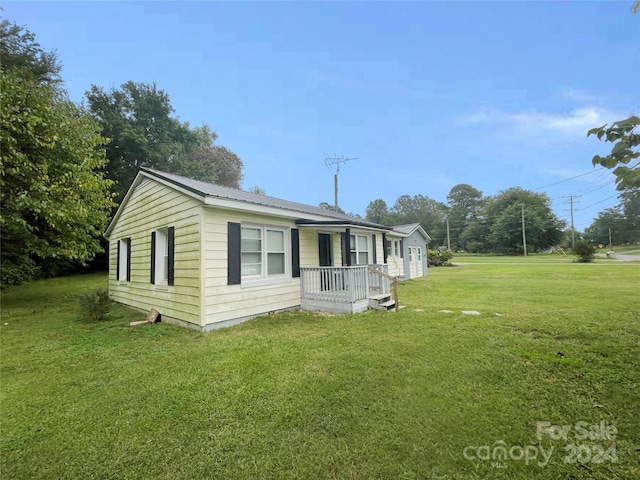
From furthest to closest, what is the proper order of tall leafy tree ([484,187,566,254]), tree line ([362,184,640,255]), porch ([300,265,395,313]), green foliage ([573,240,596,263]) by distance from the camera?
1. tree line ([362,184,640,255])
2. tall leafy tree ([484,187,566,254])
3. green foliage ([573,240,596,263])
4. porch ([300,265,395,313])

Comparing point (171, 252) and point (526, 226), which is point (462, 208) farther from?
point (171, 252)

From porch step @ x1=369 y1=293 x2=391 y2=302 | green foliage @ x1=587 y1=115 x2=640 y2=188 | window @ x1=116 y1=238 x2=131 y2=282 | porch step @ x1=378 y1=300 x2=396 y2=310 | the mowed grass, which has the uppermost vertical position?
green foliage @ x1=587 y1=115 x2=640 y2=188

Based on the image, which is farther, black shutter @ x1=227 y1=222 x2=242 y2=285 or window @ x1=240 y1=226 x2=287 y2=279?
window @ x1=240 y1=226 x2=287 y2=279

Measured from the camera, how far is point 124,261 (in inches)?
364

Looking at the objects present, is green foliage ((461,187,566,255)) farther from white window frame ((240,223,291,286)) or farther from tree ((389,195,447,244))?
white window frame ((240,223,291,286))

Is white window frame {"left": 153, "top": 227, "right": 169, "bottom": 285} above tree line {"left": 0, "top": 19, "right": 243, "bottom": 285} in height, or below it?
below

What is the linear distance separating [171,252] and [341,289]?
443cm

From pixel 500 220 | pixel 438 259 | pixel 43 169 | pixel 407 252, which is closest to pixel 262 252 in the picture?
pixel 43 169

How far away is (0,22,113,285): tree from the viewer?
6.67 m

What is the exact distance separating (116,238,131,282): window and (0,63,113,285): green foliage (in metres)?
1.13

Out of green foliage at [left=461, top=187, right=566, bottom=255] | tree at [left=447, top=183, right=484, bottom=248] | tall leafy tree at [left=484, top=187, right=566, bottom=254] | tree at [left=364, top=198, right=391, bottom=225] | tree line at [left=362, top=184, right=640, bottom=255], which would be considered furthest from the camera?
tree at [left=364, top=198, right=391, bottom=225]

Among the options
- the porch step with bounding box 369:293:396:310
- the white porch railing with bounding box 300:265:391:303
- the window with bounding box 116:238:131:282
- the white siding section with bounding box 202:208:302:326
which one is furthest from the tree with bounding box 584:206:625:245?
the window with bounding box 116:238:131:282

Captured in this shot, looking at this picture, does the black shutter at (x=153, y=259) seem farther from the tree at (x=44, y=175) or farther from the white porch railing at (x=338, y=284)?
the white porch railing at (x=338, y=284)

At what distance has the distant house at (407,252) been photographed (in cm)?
1491
